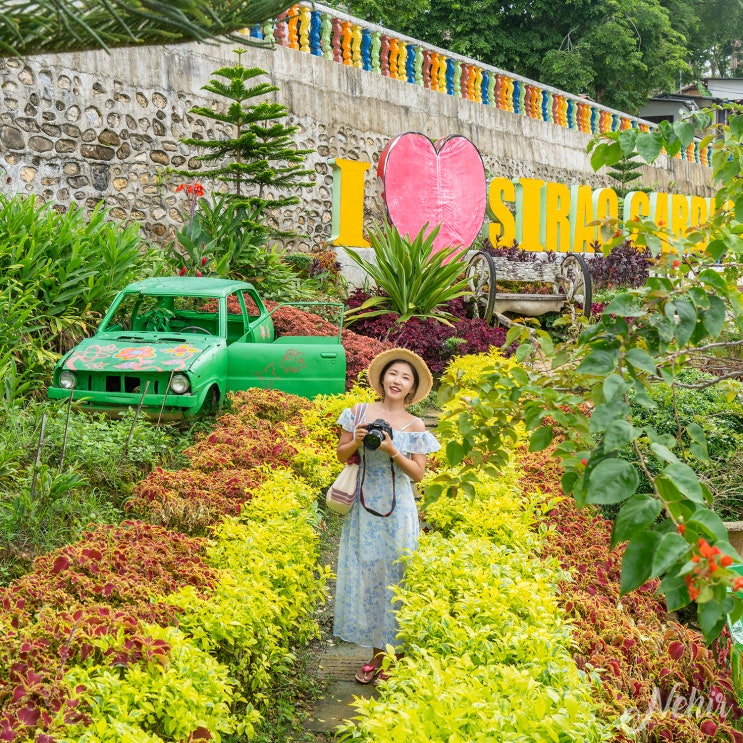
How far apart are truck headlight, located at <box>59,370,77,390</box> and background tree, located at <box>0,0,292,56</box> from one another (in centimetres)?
490

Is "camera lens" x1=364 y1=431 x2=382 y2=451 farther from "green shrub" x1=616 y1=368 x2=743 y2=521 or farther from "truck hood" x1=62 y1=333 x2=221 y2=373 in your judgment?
"truck hood" x1=62 y1=333 x2=221 y2=373

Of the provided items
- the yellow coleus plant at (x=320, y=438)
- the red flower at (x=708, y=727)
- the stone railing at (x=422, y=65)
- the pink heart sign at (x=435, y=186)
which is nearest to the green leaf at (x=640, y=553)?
the red flower at (x=708, y=727)

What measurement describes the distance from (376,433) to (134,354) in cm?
312

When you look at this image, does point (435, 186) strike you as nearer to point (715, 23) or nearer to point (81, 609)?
point (81, 609)

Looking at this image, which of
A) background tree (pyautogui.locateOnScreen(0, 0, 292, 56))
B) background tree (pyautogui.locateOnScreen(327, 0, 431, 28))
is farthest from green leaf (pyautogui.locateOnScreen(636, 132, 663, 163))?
background tree (pyautogui.locateOnScreen(327, 0, 431, 28))

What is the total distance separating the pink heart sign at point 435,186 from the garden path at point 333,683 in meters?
8.09

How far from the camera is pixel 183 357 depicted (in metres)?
6.73

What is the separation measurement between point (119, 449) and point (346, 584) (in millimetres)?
2101

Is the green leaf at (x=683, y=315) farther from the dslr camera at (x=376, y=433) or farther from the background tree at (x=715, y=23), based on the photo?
the background tree at (x=715, y=23)

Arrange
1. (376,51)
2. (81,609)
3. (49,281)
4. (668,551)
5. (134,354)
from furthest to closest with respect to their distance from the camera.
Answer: (376,51)
(49,281)
(134,354)
(81,609)
(668,551)

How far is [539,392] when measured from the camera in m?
2.67

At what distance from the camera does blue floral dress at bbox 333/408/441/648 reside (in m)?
4.44

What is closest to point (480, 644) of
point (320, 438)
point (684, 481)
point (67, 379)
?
point (684, 481)

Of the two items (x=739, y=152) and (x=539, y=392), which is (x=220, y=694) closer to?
(x=539, y=392)
